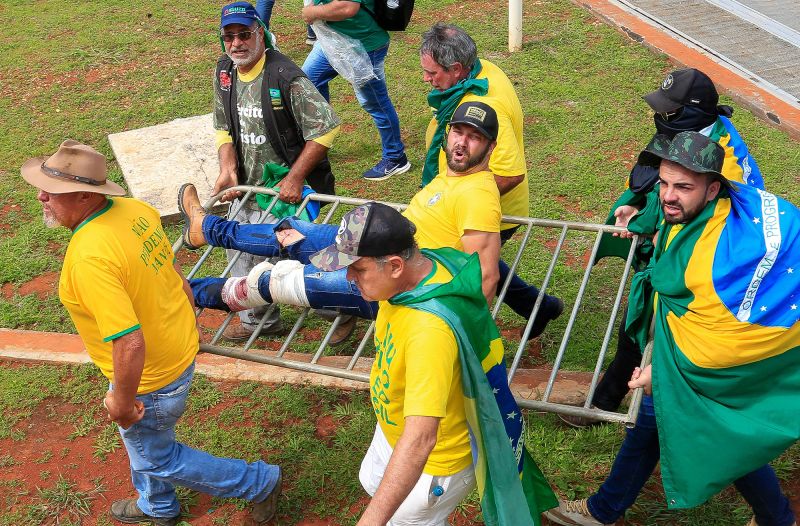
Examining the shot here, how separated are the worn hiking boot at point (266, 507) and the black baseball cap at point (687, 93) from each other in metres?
2.49

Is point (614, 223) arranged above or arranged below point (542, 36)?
above

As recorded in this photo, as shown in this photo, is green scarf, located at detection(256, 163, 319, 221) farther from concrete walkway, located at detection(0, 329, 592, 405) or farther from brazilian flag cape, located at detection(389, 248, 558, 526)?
brazilian flag cape, located at detection(389, 248, 558, 526)

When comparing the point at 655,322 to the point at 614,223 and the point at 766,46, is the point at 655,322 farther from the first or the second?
the point at 766,46

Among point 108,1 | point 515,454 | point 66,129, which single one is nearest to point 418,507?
point 515,454

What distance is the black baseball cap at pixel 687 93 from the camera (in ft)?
12.0

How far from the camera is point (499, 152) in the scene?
13.5 feet

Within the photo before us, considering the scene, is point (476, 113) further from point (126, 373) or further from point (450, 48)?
point (126, 373)

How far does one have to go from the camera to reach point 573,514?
375 cm

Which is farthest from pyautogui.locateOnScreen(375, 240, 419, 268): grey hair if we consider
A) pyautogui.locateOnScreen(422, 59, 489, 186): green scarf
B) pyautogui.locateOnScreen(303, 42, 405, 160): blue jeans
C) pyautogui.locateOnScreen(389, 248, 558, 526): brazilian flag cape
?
pyautogui.locateOnScreen(303, 42, 405, 160): blue jeans

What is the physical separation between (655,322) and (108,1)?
9.63 m

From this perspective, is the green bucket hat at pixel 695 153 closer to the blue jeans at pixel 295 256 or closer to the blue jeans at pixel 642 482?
A: the blue jeans at pixel 642 482

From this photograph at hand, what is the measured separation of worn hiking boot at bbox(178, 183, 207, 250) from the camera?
4.45 meters

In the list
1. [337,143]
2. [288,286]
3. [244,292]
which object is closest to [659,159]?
[288,286]

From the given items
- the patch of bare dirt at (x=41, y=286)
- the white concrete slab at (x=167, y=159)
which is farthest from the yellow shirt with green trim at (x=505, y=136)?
the patch of bare dirt at (x=41, y=286)
